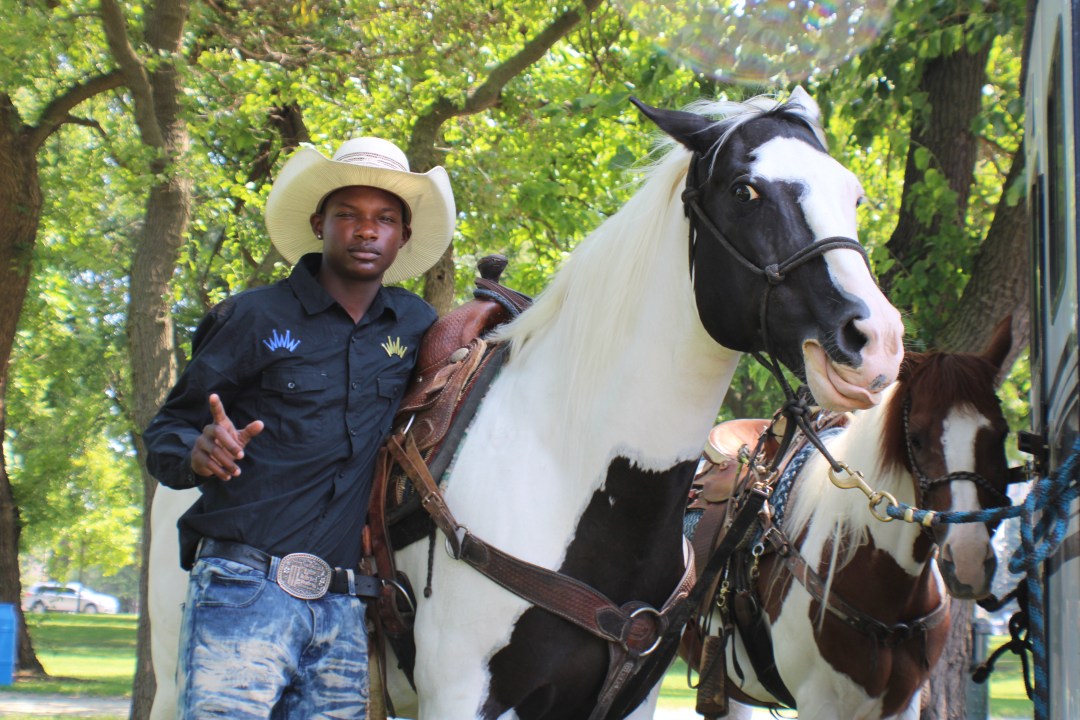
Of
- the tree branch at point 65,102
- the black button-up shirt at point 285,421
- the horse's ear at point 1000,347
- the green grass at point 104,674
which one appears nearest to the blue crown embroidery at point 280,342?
the black button-up shirt at point 285,421

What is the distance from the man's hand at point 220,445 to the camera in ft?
8.27

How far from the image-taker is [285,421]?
9.28ft

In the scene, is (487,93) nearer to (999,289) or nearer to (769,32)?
(769,32)

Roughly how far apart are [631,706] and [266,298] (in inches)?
57.8

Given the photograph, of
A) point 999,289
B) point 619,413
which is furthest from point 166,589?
point 999,289

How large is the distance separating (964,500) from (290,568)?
2277mm

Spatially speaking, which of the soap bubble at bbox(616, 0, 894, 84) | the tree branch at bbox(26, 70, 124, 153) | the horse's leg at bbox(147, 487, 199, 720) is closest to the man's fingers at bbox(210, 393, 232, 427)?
the horse's leg at bbox(147, 487, 199, 720)

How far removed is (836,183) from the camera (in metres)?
2.45

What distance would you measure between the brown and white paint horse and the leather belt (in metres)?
2.08

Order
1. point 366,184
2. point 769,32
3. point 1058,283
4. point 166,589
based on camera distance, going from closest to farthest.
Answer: point 1058,283 → point 366,184 → point 166,589 → point 769,32

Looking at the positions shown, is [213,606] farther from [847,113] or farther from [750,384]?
[750,384]

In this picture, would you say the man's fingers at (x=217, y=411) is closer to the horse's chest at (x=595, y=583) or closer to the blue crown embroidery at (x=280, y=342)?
the blue crown embroidery at (x=280, y=342)

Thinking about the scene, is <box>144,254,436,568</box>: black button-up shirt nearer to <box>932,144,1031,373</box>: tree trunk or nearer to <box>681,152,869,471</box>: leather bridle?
→ <box>681,152,869,471</box>: leather bridle

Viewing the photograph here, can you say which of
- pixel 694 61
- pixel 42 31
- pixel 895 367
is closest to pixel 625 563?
pixel 895 367
